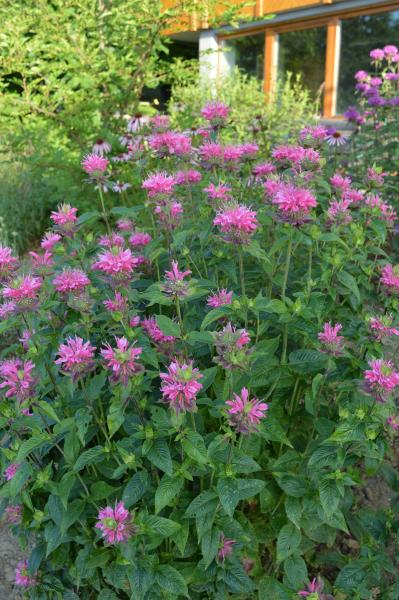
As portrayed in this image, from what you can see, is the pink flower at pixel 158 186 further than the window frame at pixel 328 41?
No

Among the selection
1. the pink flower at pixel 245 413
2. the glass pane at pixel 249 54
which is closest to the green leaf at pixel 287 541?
the pink flower at pixel 245 413

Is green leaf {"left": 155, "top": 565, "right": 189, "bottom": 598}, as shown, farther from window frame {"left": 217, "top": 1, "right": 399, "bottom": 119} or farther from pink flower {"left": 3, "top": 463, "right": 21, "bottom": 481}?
window frame {"left": 217, "top": 1, "right": 399, "bottom": 119}

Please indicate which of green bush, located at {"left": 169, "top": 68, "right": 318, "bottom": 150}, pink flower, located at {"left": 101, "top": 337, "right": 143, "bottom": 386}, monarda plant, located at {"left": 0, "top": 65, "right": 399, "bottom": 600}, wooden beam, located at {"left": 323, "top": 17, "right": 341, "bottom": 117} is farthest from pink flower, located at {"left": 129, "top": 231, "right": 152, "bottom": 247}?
wooden beam, located at {"left": 323, "top": 17, "right": 341, "bottom": 117}

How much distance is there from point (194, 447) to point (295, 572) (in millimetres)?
624

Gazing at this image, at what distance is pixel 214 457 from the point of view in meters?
1.51

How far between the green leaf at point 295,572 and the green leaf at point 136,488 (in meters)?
0.53

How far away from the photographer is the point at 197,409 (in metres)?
1.39

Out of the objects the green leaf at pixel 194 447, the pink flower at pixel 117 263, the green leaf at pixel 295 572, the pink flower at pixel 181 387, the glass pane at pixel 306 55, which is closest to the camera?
the pink flower at pixel 181 387

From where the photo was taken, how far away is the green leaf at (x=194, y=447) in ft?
4.53

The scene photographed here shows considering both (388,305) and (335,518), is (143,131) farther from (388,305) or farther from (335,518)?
(335,518)

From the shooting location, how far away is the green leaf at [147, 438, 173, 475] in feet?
4.58

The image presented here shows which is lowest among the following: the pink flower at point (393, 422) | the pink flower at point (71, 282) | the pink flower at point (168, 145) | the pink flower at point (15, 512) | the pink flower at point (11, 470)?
the pink flower at point (15, 512)

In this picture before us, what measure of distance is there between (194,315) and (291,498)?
61 centimetres

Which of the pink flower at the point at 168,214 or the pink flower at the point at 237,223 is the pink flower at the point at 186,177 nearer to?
the pink flower at the point at 168,214
